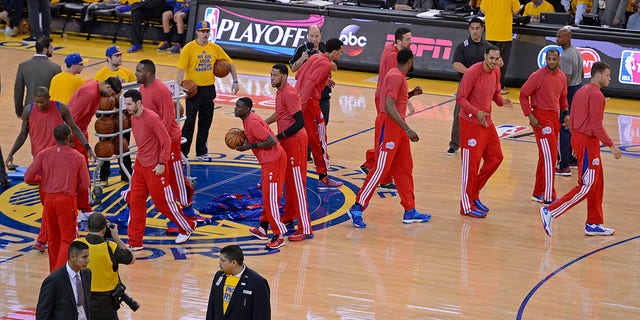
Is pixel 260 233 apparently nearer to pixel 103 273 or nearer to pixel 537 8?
pixel 103 273

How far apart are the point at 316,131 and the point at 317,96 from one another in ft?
1.53

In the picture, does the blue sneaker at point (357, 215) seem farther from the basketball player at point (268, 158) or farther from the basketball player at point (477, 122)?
the basketball player at point (477, 122)

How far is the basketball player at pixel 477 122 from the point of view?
41.4 feet

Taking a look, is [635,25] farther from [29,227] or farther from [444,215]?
[29,227]

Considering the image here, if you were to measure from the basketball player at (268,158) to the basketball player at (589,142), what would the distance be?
3.14 meters

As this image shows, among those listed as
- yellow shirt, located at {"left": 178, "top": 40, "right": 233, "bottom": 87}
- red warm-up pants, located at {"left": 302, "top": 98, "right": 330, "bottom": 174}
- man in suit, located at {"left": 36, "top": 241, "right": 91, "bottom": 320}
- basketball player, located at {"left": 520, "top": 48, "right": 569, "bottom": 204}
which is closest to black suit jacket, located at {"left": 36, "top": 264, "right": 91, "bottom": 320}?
man in suit, located at {"left": 36, "top": 241, "right": 91, "bottom": 320}

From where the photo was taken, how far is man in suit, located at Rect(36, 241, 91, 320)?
7398 mm

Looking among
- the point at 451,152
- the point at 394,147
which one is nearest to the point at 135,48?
the point at 451,152

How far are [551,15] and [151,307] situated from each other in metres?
13.5

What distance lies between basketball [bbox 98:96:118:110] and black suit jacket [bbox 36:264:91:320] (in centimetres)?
522

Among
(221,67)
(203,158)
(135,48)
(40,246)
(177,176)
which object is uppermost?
(221,67)

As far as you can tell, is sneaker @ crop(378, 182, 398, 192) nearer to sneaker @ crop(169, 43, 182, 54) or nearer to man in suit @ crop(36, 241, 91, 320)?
man in suit @ crop(36, 241, 91, 320)

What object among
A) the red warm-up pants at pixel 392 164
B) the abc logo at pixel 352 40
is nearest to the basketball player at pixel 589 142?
the red warm-up pants at pixel 392 164

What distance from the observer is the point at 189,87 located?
1412 cm
